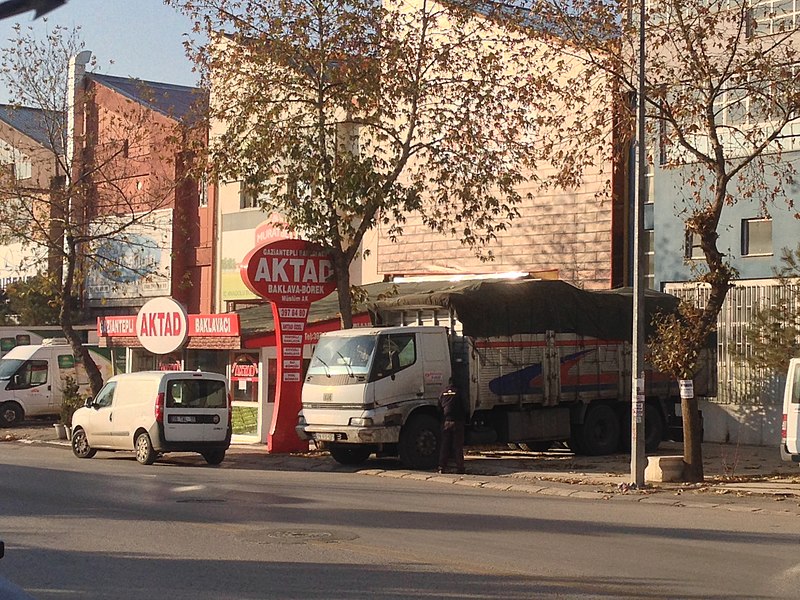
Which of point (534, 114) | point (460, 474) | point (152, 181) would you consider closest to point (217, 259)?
point (152, 181)

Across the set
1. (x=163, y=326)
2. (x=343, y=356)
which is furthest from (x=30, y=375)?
(x=343, y=356)

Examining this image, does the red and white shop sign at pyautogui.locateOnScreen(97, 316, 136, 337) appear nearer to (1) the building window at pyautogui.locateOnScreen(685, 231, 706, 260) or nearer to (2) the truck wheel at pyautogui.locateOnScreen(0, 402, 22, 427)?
(2) the truck wheel at pyautogui.locateOnScreen(0, 402, 22, 427)

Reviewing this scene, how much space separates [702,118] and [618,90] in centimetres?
159

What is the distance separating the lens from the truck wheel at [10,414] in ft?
129

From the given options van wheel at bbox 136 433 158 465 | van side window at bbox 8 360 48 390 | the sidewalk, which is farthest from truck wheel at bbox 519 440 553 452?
van side window at bbox 8 360 48 390

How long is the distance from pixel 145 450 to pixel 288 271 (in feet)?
16.2

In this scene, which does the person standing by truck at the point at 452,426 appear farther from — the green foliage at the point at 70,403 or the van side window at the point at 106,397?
the green foliage at the point at 70,403

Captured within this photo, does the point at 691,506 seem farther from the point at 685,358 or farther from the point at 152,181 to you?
the point at 152,181

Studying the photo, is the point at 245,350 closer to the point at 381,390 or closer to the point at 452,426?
the point at 381,390

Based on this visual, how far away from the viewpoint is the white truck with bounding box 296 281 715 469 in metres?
23.0

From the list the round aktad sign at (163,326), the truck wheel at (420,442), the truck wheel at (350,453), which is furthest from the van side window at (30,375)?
the truck wheel at (420,442)

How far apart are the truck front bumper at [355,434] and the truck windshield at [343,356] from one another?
1001 mm

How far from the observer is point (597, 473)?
22234mm

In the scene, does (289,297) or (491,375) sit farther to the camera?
(289,297)
